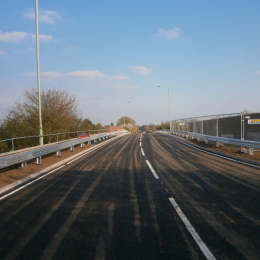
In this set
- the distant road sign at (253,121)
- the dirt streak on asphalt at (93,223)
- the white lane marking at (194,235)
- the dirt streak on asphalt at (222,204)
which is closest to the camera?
the white lane marking at (194,235)

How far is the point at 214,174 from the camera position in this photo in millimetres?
9453

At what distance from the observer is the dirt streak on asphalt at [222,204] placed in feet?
13.0

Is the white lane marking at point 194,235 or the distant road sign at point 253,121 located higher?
the distant road sign at point 253,121

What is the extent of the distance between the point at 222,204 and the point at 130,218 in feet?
7.82

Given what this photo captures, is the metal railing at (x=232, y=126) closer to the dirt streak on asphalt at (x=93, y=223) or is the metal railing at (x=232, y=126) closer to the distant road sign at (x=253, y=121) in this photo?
the distant road sign at (x=253, y=121)

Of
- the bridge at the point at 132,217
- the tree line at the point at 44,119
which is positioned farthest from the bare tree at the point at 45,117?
the bridge at the point at 132,217

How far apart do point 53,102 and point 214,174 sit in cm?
2460

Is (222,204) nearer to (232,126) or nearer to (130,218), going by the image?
(130,218)

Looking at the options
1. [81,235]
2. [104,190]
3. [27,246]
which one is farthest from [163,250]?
[104,190]

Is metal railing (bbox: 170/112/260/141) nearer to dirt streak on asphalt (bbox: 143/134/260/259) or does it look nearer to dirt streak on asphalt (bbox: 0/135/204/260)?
dirt streak on asphalt (bbox: 143/134/260/259)

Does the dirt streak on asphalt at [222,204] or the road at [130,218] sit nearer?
the road at [130,218]

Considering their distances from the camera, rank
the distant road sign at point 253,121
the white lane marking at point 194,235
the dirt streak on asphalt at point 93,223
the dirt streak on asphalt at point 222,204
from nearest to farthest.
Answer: the white lane marking at point 194,235 → the dirt streak on asphalt at point 93,223 → the dirt streak on asphalt at point 222,204 → the distant road sign at point 253,121

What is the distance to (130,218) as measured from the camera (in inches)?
199

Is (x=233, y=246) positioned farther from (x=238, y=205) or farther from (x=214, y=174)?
(x=214, y=174)
